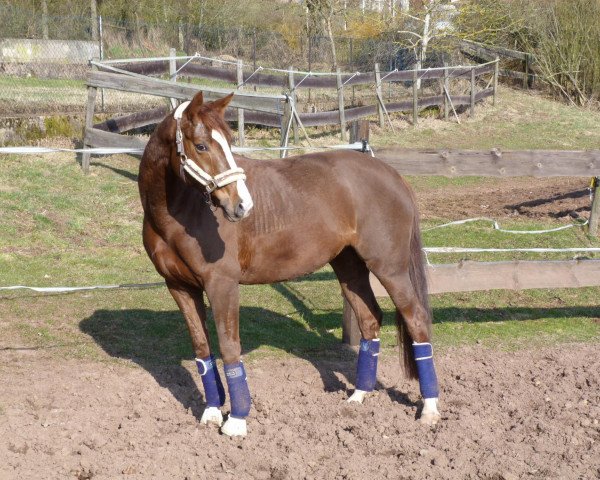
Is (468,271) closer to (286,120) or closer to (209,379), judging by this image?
(209,379)

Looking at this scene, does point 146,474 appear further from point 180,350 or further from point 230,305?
point 180,350

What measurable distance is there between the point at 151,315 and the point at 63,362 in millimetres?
1322

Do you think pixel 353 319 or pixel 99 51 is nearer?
pixel 353 319

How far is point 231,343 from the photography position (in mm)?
4926

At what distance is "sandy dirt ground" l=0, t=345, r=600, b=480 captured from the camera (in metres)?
4.55

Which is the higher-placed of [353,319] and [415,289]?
[415,289]

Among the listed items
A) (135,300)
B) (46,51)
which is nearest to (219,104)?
(135,300)

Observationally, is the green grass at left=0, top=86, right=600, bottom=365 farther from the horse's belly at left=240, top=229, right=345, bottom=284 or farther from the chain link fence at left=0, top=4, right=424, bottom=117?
the chain link fence at left=0, top=4, right=424, bottom=117

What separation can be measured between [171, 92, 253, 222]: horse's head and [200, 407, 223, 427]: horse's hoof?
1.53 metres

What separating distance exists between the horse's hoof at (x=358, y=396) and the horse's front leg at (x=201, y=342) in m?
0.99

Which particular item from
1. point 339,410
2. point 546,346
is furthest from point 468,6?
point 339,410

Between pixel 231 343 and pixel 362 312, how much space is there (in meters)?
1.27

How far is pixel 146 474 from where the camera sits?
4.41m

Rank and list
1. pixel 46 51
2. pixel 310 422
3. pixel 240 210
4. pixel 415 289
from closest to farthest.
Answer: pixel 240 210
pixel 310 422
pixel 415 289
pixel 46 51
